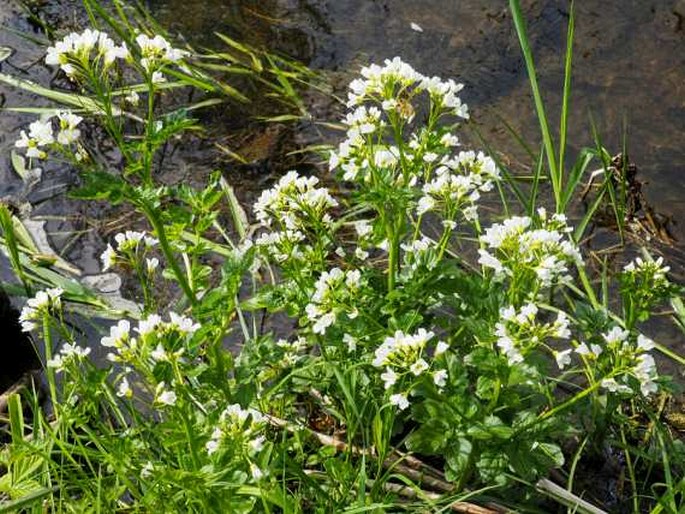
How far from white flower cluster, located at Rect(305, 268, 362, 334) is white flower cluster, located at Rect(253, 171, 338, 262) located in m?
0.15

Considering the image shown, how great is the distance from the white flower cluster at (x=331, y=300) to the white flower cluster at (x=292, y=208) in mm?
151

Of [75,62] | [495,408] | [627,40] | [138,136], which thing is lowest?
[495,408]

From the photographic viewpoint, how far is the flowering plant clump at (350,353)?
5.93 ft

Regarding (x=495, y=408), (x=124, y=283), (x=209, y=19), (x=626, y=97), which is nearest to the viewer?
(x=495, y=408)

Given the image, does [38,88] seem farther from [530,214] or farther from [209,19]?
[530,214]

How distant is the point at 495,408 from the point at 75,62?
3.68 ft

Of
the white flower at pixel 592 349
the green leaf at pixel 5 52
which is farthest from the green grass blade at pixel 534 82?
the green leaf at pixel 5 52

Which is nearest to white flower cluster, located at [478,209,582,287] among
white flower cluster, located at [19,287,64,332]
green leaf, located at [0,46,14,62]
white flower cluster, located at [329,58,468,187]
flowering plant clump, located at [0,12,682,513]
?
flowering plant clump, located at [0,12,682,513]

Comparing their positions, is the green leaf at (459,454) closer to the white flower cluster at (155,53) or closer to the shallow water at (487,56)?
the white flower cluster at (155,53)

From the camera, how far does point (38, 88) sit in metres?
3.71

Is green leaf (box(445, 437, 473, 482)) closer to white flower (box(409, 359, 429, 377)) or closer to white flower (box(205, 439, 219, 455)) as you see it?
white flower (box(409, 359, 429, 377))

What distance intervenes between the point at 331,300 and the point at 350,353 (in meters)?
0.24

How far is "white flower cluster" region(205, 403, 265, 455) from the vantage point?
179cm

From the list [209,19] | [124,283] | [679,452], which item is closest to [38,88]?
[209,19]
